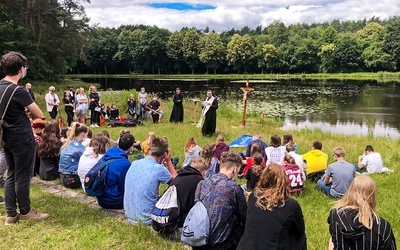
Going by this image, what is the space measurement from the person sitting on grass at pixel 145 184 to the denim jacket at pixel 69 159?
1.90 metres

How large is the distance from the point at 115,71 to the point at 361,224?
89.2m

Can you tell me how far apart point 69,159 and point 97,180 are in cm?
147

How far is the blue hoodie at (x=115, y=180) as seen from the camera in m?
4.90

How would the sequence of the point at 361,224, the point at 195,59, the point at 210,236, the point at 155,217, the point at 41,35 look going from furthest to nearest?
the point at 195,59, the point at 41,35, the point at 155,217, the point at 210,236, the point at 361,224

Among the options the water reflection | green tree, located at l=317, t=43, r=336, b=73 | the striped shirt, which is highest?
green tree, located at l=317, t=43, r=336, b=73

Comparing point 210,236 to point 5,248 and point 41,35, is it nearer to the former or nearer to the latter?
point 5,248

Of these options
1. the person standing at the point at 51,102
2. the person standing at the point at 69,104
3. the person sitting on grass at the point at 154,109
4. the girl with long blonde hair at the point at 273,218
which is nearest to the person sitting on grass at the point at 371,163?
the girl with long blonde hair at the point at 273,218

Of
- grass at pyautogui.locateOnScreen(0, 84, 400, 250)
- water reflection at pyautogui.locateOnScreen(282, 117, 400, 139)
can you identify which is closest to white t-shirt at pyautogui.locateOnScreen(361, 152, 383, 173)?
grass at pyautogui.locateOnScreen(0, 84, 400, 250)

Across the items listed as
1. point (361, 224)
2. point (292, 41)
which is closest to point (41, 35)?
point (361, 224)

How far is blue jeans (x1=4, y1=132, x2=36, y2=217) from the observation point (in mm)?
3938

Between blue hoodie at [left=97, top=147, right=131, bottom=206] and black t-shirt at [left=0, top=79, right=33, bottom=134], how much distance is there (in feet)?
4.12

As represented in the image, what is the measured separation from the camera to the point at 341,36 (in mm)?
73688

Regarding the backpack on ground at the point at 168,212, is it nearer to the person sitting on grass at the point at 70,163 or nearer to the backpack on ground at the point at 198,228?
the backpack on ground at the point at 198,228

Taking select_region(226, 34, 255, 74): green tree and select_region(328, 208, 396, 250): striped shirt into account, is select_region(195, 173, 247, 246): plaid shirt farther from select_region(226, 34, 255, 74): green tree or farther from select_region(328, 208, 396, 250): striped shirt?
select_region(226, 34, 255, 74): green tree
